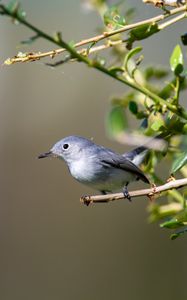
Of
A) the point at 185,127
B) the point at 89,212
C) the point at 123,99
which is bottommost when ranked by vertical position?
the point at 185,127

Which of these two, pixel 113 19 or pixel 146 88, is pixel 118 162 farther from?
pixel 113 19

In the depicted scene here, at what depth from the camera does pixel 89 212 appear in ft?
14.7

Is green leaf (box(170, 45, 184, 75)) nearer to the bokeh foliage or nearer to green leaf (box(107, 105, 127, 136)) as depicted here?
the bokeh foliage

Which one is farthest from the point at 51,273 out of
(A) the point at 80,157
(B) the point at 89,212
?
(A) the point at 80,157

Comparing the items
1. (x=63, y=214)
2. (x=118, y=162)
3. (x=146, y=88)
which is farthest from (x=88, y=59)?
(x=63, y=214)

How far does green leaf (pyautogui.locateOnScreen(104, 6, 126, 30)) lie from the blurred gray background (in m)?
2.34

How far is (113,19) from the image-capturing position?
1104mm

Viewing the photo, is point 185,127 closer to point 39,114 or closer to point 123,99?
point 123,99

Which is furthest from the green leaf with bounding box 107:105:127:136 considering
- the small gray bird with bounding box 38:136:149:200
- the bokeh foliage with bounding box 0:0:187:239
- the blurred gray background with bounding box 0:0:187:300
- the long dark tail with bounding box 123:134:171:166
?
the blurred gray background with bounding box 0:0:187:300

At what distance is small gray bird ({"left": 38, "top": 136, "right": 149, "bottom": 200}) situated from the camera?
191cm

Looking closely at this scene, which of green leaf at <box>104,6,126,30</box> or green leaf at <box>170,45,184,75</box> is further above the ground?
green leaf at <box>104,6,126,30</box>

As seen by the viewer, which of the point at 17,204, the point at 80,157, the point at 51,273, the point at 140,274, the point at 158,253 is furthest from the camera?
the point at 17,204

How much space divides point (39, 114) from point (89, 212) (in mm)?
1064

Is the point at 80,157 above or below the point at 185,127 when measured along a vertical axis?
above
